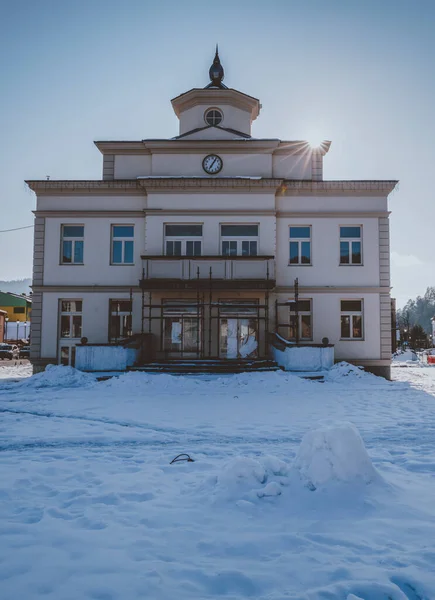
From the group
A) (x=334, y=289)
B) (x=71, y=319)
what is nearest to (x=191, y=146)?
(x=334, y=289)

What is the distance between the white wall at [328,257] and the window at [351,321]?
1.06 meters

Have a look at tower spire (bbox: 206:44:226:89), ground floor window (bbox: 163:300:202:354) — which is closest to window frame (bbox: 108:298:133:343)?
ground floor window (bbox: 163:300:202:354)

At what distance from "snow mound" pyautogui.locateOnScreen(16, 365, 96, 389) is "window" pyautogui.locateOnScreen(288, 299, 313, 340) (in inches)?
359

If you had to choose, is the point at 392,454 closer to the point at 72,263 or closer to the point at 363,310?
the point at 363,310

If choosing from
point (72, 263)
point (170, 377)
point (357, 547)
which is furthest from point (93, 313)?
point (357, 547)

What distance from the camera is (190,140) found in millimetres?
21422

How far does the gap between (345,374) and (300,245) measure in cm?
670

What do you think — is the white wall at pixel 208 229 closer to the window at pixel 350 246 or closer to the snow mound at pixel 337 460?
the window at pixel 350 246

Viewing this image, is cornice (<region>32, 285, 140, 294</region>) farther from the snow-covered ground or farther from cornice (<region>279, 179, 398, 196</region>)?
the snow-covered ground

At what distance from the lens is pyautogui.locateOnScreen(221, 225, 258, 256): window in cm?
2098

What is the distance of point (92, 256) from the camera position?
2147 centimetres

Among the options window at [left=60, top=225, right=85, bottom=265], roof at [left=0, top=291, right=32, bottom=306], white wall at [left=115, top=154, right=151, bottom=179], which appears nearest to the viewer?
window at [left=60, top=225, right=85, bottom=265]

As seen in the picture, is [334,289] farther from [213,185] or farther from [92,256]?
[92,256]

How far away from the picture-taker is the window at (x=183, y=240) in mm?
21031
